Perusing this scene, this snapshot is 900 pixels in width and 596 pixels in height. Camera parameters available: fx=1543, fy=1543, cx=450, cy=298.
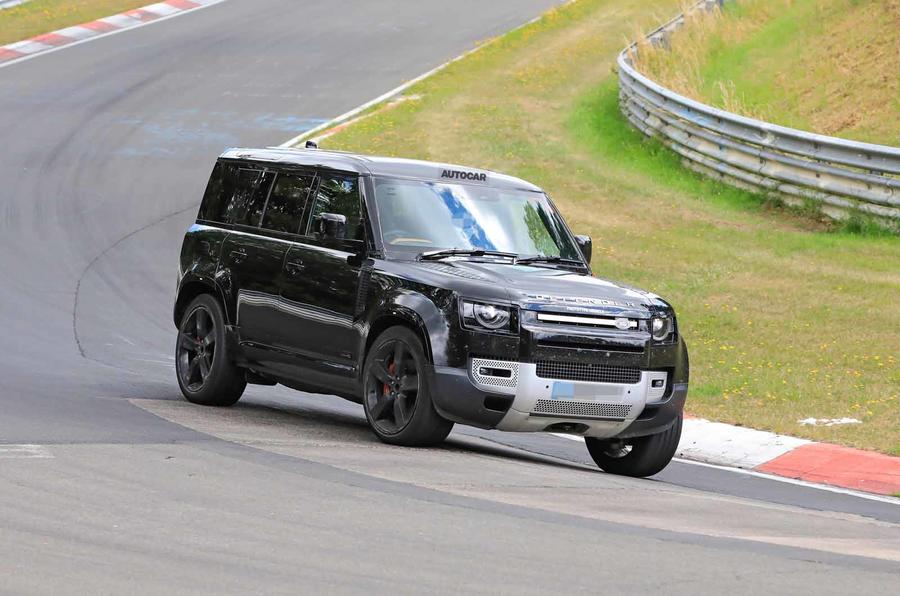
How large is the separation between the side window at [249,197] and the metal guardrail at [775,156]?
10.7 meters

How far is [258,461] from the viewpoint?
9.24m

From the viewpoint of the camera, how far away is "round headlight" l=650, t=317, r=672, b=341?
10.2 metres

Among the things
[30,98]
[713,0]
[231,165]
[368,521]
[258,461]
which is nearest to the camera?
[368,521]

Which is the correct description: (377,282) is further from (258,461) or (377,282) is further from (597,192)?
(597,192)

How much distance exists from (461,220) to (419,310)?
1.14 m

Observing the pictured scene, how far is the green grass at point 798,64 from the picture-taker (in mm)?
25453

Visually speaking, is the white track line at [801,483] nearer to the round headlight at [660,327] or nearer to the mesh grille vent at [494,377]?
the round headlight at [660,327]

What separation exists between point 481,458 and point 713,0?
81.4ft

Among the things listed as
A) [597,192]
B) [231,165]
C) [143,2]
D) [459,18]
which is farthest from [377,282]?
[143,2]

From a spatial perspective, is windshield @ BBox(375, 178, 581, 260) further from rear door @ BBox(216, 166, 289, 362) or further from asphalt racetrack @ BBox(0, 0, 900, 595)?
asphalt racetrack @ BBox(0, 0, 900, 595)

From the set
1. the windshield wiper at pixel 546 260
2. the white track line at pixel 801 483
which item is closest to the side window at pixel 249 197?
the windshield wiper at pixel 546 260

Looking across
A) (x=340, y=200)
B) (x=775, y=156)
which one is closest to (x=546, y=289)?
(x=340, y=200)

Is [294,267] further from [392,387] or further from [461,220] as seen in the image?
[392,387]

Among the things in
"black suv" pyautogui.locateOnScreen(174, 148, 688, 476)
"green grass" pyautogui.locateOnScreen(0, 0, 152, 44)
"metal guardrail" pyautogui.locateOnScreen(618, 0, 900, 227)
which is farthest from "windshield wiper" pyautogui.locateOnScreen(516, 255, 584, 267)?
"green grass" pyautogui.locateOnScreen(0, 0, 152, 44)
